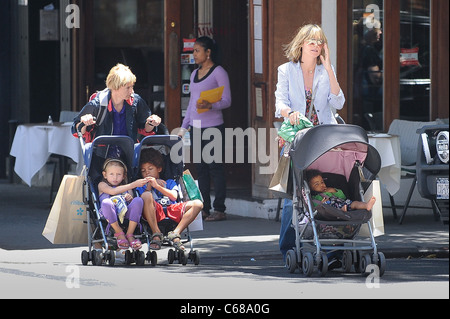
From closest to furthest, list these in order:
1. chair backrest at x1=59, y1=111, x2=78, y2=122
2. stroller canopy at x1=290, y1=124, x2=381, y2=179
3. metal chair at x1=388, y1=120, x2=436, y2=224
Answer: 1. stroller canopy at x1=290, y1=124, x2=381, y2=179
2. metal chair at x1=388, y1=120, x2=436, y2=224
3. chair backrest at x1=59, y1=111, x2=78, y2=122

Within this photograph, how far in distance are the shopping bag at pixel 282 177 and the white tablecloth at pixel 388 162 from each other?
3.45 m

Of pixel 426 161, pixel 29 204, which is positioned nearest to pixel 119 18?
pixel 29 204

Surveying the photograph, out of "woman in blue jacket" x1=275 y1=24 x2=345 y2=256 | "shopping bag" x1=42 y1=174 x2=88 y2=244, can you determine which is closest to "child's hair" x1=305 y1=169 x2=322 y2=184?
"woman in blue jacket" x1=275 y1=24 x2=345 y2=256

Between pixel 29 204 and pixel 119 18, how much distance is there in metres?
3.50

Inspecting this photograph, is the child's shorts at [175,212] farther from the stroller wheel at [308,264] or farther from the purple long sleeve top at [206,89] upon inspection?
the purple long sleeve top at [206,89]

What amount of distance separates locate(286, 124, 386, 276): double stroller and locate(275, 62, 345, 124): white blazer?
0.45 meters

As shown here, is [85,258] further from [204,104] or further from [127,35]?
[127,35]

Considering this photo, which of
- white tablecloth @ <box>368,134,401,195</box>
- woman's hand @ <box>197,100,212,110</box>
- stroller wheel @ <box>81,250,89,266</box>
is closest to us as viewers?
stroller wheel @ <box>81,250,89,266</box>

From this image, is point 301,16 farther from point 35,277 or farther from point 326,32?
point 35,277

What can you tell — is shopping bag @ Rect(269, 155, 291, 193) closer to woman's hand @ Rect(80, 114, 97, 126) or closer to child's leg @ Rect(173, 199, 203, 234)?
child's leg @ Rect(173, 199, 203, 234)

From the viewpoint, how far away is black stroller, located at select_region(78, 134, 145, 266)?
9.96m

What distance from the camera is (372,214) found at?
32.2 feet

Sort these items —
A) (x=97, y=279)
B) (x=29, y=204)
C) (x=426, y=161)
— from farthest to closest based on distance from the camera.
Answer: (x=29, y=204), (x=426, y=161), (x=97, y=279)

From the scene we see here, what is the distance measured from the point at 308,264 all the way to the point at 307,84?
1550 mm
